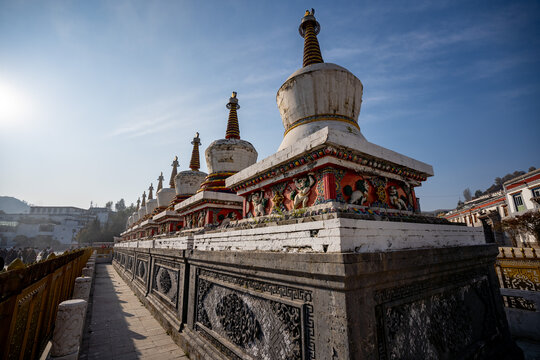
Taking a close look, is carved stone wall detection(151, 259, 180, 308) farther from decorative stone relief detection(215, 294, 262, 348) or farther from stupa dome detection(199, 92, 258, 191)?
stupa dome detection(199, 92, 258, 191)

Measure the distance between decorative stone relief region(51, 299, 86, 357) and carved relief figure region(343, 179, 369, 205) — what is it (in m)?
4.81

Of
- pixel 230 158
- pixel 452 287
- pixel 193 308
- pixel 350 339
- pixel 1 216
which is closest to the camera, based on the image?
pixel 350 339

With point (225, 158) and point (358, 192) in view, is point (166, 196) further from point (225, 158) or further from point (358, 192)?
point (358, 192)

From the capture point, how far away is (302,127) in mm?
5375

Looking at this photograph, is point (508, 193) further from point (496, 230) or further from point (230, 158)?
point (230, 158)

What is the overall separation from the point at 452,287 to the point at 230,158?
7483 millimetres

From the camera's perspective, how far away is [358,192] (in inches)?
158

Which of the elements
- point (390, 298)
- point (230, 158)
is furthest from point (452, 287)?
point (230, 158)

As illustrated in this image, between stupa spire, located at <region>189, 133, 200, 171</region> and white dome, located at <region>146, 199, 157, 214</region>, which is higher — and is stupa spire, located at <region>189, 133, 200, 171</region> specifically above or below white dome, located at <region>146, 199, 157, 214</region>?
above

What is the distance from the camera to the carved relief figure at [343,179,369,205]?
3961mm

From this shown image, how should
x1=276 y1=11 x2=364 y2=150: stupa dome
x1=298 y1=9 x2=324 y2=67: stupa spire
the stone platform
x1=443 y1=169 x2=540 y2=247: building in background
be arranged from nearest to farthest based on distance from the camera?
the stone platform < x1=276 y1=11 x2=364 y2=150: stupa dome < x1=298 y1=9 x2=324 y2=67: stupa spire < x1=443 y1=169 x2=540 y2=247: building in background

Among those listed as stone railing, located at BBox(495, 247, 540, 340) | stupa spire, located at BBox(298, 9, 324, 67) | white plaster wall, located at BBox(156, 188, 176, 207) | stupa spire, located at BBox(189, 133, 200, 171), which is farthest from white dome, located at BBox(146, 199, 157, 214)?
stone railing, located at BBox(495, 247, 540, 340)

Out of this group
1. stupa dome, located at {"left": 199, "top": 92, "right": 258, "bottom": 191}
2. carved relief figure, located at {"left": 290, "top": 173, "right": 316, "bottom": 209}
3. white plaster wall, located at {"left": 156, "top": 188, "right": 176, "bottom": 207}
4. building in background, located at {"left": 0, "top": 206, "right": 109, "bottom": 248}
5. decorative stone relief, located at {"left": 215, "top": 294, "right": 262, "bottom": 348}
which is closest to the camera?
decorative stone relief, located at {"left": 215, "top": 294, "right": 262, "bottom": 348}

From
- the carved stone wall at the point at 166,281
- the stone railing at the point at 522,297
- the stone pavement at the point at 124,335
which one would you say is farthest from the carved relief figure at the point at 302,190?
the stone railing at the point at 522,297
